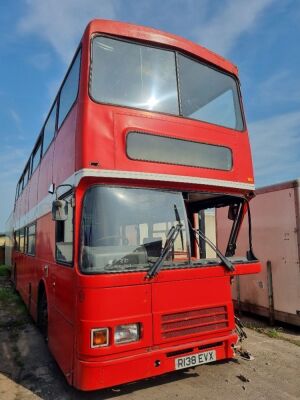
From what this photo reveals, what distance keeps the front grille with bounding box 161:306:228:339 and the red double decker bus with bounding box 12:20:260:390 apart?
0.01m

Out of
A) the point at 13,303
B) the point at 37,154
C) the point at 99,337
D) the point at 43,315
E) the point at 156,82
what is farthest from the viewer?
the point at 13,303

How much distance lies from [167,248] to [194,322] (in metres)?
0.98

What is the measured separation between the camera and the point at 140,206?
430cm

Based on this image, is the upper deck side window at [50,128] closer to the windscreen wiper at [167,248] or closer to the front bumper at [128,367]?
the windscreen wiper at [167,248]

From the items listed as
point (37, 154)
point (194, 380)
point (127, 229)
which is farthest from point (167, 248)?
point (37, 154)

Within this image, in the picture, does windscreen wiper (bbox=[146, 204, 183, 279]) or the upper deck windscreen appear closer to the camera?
windscreen wiper (bbox=[146, 204, 183, 279])

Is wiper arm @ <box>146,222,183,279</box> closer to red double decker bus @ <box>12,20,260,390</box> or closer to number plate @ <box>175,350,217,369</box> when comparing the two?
red double decker bus @ <box>12,20,260,390</box>

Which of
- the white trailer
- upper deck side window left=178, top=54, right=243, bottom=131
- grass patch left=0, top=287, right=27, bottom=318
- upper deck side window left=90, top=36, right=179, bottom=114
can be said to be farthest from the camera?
grass patch left=0, top=287, right=27, bottom=318

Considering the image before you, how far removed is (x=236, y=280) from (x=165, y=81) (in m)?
5.11

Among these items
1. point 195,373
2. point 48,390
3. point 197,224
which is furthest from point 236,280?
point 48,390

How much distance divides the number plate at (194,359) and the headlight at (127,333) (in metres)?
0.60

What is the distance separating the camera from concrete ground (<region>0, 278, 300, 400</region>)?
4.27 m

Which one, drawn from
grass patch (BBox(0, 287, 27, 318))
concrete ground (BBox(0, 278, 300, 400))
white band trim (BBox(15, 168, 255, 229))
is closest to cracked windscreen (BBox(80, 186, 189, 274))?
white band trim (BBox(15, 168, 255, 229))

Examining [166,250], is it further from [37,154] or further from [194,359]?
[37,154]
